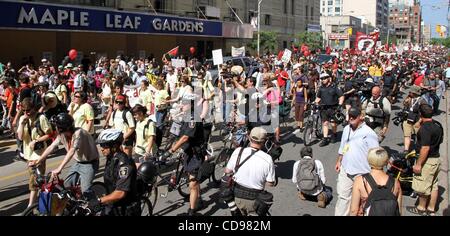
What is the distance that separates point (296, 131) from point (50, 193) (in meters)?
10.1

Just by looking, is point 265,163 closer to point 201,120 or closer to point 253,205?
point 253,205

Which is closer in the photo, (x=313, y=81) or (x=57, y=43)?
(x=313, y=81)

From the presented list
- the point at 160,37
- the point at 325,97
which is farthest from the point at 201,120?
the point at 160,37

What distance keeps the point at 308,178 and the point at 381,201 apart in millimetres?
3599

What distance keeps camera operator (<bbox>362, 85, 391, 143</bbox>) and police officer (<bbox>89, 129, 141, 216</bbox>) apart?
6.00m

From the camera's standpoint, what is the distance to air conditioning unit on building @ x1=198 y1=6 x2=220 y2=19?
4091 centimetres

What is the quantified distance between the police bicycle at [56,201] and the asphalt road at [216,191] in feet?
5.86

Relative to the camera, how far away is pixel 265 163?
5.32 metres

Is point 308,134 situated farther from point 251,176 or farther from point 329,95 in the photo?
point 251,176

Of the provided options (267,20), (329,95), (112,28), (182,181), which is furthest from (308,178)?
(267,20)

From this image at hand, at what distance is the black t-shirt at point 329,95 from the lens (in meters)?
12.6
